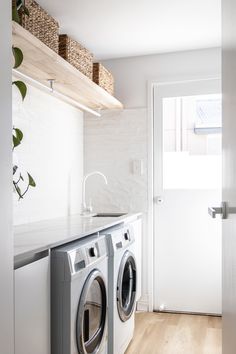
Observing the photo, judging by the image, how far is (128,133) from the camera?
3.42m

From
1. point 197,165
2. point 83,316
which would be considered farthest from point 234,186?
point 197,165

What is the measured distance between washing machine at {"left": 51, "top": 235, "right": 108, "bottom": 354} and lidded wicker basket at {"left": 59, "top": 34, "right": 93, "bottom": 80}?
1210mm

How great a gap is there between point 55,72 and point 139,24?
2.73 feet

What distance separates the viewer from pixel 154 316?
319 centimetres

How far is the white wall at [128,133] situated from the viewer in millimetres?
3311

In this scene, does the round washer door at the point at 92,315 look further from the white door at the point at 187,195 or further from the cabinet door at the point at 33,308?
the white door at the point at 187,195

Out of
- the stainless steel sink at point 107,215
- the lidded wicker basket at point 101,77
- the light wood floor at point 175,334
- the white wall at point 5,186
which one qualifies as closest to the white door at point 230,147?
the white wall at point 5,186

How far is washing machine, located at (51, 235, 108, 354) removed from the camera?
5.08ft

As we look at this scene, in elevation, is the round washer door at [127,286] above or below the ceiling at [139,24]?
below

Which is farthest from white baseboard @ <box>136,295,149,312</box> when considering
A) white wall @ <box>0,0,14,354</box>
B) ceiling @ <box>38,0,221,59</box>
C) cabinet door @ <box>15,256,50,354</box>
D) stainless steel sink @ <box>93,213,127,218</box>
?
white wall @ <box>0,0,14,354</box>

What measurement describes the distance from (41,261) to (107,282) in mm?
778

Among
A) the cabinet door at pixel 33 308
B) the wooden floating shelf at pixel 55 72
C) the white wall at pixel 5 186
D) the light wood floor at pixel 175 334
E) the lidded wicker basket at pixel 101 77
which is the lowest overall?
the light wood floor at pixel 175 334

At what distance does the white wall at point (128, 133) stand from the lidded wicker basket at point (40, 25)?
4.40 feet

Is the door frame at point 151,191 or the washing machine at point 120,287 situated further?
the door frame at point 151,191
